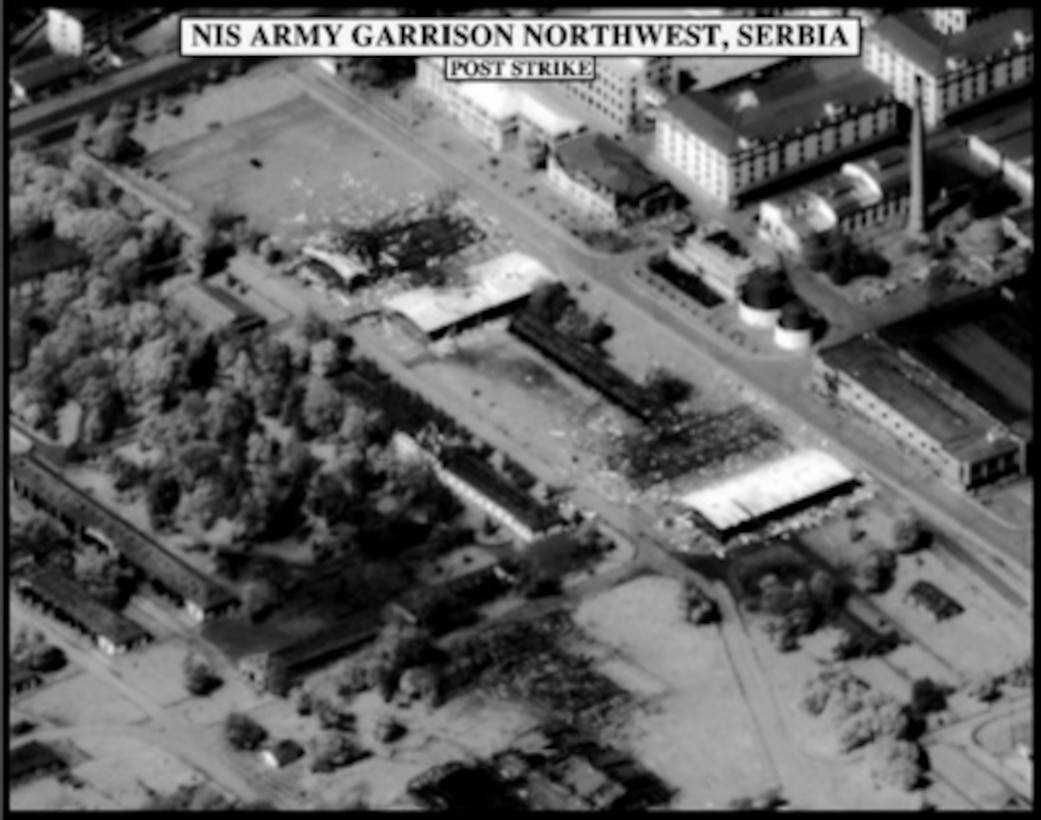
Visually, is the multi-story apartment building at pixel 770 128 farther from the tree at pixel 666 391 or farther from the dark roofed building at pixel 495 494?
the dark roofed building at pixel 495 494

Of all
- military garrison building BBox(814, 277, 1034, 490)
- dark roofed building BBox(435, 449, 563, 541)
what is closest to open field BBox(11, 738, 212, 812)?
dark roofed building BBox(435, 449, 563, 541)

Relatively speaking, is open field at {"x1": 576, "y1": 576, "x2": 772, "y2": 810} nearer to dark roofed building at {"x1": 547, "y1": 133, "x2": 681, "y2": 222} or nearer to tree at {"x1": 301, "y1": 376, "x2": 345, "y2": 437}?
tree at {"x1": 301, "y1": 376, "x2": 345, "y2": 437}

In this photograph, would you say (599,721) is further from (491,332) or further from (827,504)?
(491,332)

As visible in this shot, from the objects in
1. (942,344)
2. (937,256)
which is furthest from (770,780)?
(937,256)

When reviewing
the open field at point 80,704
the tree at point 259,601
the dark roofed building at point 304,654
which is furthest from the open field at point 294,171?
the open field at point 80,704

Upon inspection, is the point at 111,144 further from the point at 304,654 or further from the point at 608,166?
the point at 304,654

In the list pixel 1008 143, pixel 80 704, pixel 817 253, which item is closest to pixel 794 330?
pixel 817 253

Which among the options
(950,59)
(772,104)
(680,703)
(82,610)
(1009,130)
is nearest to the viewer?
(680,703)
